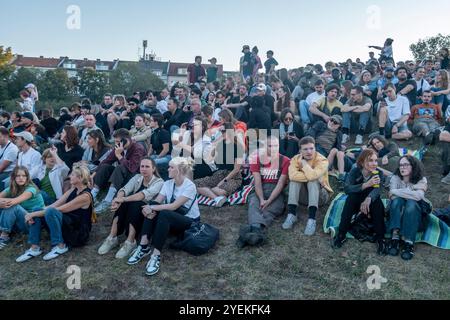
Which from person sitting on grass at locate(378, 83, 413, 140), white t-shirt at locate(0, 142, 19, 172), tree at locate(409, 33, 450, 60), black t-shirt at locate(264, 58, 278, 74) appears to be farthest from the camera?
tree at locate(409, 33, 450, 60)

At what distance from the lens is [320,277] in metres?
4.64

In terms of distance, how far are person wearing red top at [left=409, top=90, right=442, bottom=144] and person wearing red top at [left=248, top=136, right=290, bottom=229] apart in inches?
169

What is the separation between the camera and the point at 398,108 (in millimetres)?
8664

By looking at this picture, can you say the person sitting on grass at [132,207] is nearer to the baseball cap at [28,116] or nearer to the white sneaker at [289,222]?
the white sneaker at [289,222]

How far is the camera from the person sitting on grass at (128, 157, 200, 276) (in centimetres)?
501

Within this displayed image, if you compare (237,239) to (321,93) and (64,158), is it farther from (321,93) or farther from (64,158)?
(321,93)

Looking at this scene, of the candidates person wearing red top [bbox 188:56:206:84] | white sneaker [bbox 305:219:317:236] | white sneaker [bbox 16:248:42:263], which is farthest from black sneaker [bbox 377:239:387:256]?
person wearing red top [bbox 188:56:206:84]

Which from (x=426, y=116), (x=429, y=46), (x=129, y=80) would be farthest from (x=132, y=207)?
(x=129, y=80)

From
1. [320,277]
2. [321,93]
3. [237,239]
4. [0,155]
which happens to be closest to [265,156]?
[237,239]

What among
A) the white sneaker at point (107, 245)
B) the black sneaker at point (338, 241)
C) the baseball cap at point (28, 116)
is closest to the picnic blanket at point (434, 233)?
the black sneaker at point (338, 241)

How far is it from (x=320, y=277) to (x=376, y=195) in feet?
4.68

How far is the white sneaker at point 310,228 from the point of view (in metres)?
5.59

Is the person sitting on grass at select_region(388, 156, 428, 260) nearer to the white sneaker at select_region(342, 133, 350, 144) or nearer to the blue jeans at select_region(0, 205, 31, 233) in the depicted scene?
the white sneaker at select_region(342, 133, 350, 144)

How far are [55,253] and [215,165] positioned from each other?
10.5ft
